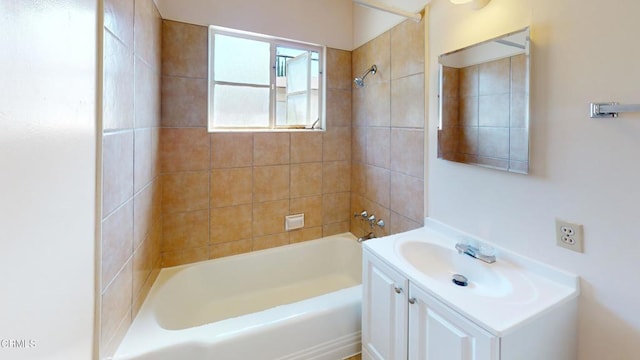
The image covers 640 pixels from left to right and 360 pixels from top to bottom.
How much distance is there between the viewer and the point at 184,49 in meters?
1.98

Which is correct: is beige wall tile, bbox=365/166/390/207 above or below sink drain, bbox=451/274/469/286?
above

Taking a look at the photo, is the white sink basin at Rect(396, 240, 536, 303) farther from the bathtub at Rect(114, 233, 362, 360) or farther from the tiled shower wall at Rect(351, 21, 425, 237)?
the bathtub at Rect(114, 233, 362, 360)

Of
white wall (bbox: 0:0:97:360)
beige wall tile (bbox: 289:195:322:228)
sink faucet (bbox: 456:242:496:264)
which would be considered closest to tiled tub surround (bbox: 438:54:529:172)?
sink faucet (bbox: 456:242:496:264)

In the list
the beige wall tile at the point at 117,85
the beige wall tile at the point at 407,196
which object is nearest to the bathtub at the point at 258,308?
the beige wall tile at the point at 407,196

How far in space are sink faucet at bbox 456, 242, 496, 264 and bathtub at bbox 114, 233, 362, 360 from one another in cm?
69

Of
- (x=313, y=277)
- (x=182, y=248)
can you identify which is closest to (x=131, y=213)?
(x=182, y=248)

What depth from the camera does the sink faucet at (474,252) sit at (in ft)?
4.26

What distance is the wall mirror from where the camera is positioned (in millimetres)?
1195

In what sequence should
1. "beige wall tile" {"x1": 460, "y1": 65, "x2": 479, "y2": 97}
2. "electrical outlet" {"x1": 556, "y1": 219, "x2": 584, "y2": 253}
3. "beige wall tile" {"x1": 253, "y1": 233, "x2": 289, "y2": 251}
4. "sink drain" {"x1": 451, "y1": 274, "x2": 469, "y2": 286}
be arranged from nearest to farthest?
"electrical outlet" {"x1": 556, "y1": 219, "x2": 584, "y2": 253} < "sink drain" {"x1": 451, "y1": 274, "x2": 469, "y2": 286} < "beige wall tile" {"x1": 460, "y1": 65, "x2": 479, "y2": 97} < "beige wall tile" {"x1": 253, "y1": 233, "x2": 289, "y2": 251}

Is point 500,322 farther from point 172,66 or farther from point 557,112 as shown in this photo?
point 172,66

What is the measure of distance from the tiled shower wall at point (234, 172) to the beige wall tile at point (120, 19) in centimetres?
67

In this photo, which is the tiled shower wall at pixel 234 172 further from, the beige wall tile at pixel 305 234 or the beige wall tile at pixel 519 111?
the beige wall tile at pixel 519 111

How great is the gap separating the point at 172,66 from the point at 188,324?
1.81 meters

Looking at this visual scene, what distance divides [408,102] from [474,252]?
3.49 feet
